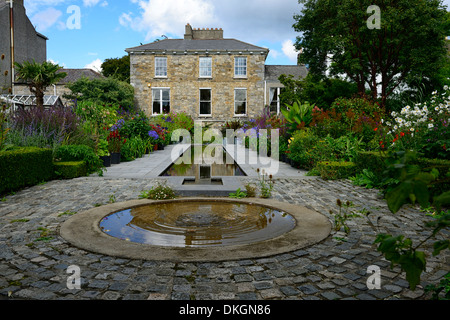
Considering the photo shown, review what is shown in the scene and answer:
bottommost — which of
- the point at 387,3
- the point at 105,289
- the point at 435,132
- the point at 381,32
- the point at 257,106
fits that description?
the point at 105,289

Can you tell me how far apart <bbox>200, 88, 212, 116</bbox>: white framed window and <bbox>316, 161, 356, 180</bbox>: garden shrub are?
17.9m

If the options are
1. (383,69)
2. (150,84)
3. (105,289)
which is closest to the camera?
(105,289)

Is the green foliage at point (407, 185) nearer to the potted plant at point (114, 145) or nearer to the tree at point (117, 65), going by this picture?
the potted plant at point (114, 145)

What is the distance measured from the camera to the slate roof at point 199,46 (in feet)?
79.7

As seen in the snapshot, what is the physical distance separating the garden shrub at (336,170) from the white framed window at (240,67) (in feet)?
59.4

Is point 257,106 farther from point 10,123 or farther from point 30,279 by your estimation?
point 30,279

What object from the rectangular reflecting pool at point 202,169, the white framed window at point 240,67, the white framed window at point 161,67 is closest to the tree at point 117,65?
the white framed window at point 161,67

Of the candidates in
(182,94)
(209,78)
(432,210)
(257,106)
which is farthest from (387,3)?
(432,210)

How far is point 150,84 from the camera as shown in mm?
24484

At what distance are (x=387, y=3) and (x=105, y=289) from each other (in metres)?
20.6

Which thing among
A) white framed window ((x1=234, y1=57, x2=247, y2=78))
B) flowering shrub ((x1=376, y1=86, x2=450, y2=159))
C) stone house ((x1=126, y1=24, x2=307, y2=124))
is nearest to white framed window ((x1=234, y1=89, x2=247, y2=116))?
stone house ((x1=126, y1=24, x2=307, y2=124))

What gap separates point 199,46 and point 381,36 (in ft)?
40.4

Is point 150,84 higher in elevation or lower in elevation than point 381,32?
lower

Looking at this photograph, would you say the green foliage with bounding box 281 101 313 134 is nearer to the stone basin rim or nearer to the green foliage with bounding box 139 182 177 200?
the green foliage with bounding box 139 182 177 200
